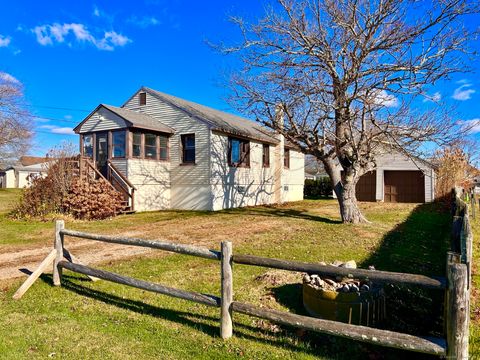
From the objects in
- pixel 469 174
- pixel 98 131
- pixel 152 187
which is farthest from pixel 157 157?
pixel 469 174

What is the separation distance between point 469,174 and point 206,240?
25.4 metres

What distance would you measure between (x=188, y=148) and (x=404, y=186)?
1670cm

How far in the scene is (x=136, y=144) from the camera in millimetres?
18078

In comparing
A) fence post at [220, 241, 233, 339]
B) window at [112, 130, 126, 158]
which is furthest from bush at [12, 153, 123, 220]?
fence post at [220, 241, 233, 339]

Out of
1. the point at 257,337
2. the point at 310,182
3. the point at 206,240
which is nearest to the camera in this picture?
the point at 257,337

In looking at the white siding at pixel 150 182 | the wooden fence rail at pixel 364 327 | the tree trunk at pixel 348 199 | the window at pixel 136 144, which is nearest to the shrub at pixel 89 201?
the white siding at pixel 150 182

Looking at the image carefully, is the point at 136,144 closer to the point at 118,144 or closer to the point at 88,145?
the point at 118,144

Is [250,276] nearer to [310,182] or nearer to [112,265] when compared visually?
[112,265]

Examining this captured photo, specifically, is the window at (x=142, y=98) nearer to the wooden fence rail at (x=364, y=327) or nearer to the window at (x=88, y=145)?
the window at (x=88, y=145)

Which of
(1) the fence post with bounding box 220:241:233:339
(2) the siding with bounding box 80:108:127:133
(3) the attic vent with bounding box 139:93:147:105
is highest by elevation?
(3) the attic vent with bounding box 139:93:147:105

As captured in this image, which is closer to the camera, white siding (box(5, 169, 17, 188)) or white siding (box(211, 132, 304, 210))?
white siding (box(211, 132, 304, 210))

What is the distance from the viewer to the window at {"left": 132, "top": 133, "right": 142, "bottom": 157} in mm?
17922

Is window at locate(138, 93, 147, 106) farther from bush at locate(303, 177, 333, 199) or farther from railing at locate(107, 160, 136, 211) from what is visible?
bush at locate(303, 177, 333, 199)

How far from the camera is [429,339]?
318 centimetres
